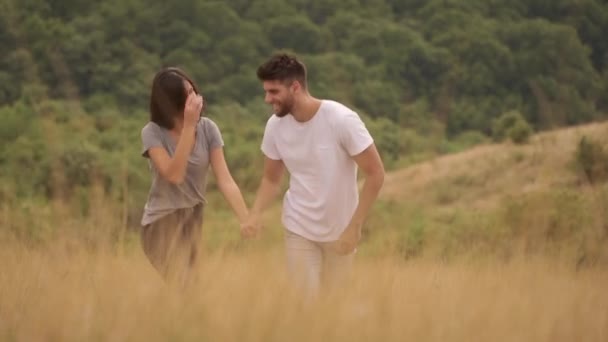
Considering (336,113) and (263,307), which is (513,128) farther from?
(263,307)

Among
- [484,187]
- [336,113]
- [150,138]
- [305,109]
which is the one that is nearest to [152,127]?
[150,138]

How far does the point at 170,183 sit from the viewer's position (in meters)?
4.89

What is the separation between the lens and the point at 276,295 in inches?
149

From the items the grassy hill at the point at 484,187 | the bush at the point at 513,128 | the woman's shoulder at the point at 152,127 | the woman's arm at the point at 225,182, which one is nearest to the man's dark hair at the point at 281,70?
the woman's arm at the point at 225,182

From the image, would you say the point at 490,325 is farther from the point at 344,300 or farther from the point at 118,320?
the point at 118,320

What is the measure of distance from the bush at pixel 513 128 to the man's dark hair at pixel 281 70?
23.6 m

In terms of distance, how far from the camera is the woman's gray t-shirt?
4.88 m

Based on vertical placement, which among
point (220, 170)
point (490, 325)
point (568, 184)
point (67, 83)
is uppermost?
point (67, 83)

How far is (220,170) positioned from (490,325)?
1762 millimetres

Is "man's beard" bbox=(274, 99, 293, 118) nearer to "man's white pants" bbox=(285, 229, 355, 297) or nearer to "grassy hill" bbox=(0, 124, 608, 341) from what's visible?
"man's white pants" bbox=(285, 229, 355, 297)

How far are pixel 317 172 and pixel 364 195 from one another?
248 millimetres

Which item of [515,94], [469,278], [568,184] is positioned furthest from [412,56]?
[469,278]

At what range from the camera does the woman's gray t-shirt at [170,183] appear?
4.88 metres

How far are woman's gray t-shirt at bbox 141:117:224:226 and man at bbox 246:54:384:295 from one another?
1.12ft
